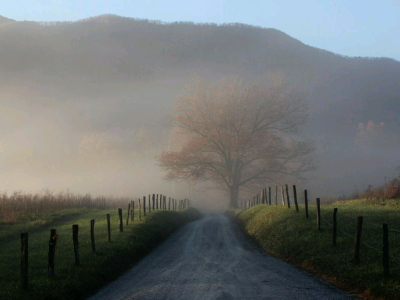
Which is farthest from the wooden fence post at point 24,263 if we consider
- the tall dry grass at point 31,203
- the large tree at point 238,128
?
the large tree at point 238,128

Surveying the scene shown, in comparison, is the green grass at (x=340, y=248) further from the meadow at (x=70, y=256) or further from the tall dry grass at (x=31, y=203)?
the tall dry grass at (x=31, y=203)

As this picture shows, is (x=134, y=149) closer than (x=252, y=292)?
No

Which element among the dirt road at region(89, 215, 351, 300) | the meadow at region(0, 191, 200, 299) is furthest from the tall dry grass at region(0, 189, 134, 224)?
the dirt road at region(89, 215, 351, 300)

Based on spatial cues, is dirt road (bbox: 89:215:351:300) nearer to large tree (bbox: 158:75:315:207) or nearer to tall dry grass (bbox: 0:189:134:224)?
tall dry grass (bbox: 0:189:134:224)

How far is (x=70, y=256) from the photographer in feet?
51.3

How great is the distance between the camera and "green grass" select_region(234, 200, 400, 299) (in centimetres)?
1203

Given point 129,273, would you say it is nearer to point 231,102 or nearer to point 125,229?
point 125,229

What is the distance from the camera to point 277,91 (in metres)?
55.1

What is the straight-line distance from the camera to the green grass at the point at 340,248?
39.5 ft

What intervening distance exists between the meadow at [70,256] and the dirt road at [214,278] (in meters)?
0.66

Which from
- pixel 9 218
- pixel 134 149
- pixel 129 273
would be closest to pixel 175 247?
pixel 129 273

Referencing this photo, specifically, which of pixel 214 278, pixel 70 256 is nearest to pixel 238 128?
pixel 70 256

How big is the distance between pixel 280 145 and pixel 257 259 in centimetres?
3970

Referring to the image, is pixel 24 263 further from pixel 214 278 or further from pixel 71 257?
pixel 214 278
